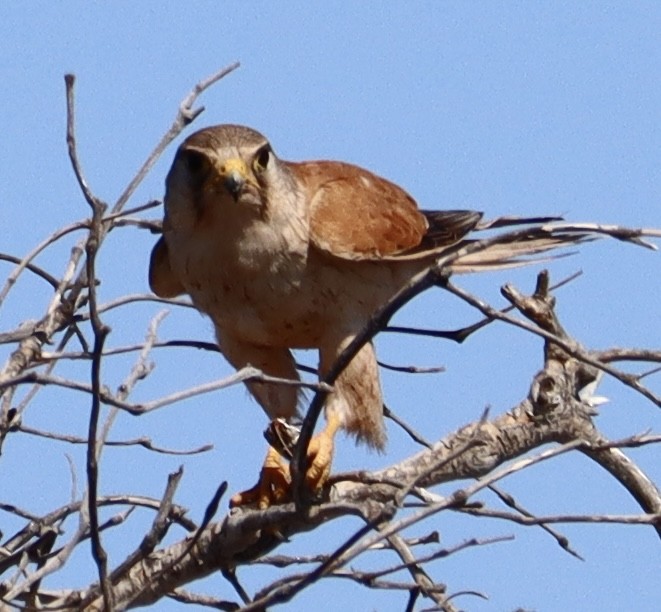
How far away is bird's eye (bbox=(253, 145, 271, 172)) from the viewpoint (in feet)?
14.1

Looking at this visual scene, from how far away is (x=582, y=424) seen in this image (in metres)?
3.92

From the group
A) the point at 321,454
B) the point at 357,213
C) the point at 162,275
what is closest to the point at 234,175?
the point at 357,213

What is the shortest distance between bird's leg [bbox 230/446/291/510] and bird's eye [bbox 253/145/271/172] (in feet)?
2.84

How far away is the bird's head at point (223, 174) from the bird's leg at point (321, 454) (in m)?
0.69

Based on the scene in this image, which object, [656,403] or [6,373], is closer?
[656,403]

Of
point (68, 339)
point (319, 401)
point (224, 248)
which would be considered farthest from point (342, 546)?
point (224, 248)

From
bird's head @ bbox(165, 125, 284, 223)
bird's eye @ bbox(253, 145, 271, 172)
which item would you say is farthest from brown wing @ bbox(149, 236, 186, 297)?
bird's eye @ bbox(253, 145, 271, 172)

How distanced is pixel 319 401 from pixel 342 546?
32cm

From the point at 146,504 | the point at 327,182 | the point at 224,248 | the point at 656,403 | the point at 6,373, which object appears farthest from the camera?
the point at 327,182

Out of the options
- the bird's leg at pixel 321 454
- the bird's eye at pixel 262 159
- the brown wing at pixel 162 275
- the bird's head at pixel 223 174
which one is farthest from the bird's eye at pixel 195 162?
the bird's leg at pixel 321 454

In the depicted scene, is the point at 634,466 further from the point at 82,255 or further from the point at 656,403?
the point at 82,255

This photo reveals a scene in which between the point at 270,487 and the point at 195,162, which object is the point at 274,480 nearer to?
the point at 270,487

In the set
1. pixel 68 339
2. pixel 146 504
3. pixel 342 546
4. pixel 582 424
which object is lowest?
pixel 342 546

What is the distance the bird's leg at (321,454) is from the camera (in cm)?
369
